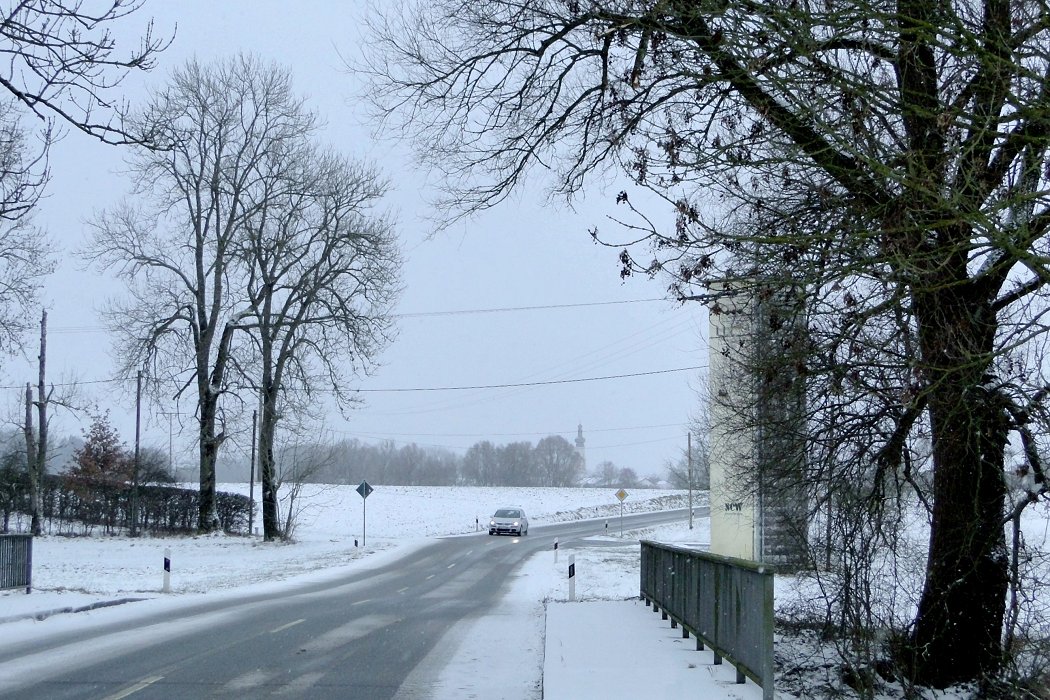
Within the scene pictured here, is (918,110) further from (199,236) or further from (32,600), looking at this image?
(199,236)

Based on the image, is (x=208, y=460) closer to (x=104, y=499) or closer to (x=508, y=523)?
(x=104, y=499)

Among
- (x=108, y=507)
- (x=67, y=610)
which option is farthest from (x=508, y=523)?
(x=67, y=610)

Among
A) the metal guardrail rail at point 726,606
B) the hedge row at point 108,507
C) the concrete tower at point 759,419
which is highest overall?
the concrete tower at point 759,419

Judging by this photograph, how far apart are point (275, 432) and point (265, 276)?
6093 millimetres

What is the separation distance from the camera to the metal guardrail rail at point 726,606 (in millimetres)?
7898

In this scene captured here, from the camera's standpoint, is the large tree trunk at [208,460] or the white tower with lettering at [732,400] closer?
the white tower with lettering at [732,400]

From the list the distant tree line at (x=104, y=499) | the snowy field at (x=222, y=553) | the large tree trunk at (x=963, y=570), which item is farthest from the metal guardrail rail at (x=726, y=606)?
the distant tree line at (x=104, y=499)

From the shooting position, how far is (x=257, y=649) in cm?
1273

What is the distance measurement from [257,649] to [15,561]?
8274 mm

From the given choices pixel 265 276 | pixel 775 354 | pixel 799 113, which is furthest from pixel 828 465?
pixel 265 276

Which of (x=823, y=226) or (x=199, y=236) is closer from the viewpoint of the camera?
(x=823, y=226)

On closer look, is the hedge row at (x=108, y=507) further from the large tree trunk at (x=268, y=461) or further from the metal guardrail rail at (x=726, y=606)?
the metal guardrail rail at (x=726, y=606)

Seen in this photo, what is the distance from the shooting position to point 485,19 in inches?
Answer: 398

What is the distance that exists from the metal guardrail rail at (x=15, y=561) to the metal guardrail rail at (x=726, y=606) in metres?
11.9
